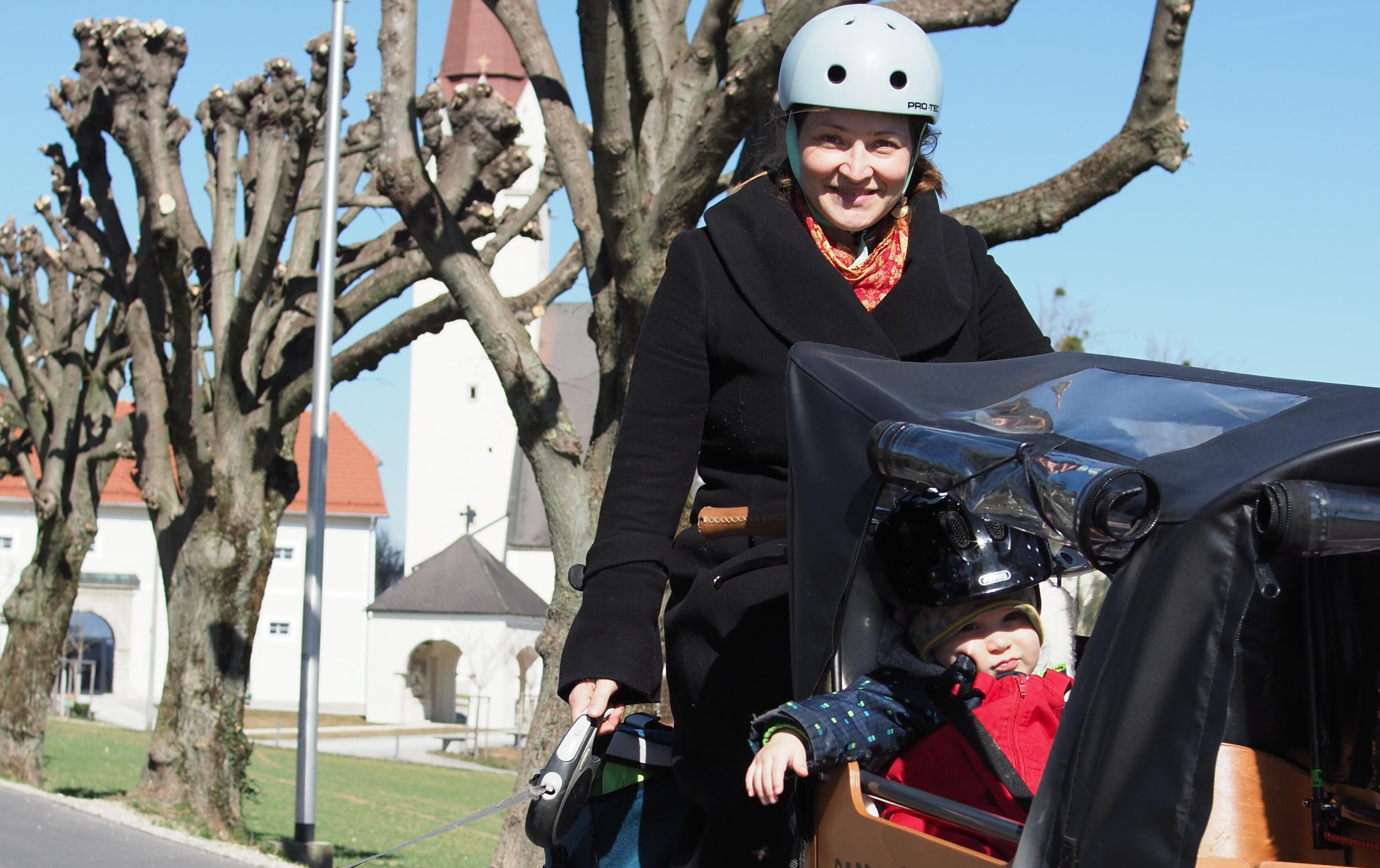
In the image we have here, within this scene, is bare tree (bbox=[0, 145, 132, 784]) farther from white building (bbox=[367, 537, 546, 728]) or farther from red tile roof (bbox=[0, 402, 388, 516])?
red tile roof (bbox=[0, 402, 388, 516])

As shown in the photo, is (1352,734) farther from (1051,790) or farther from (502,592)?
(502,592)

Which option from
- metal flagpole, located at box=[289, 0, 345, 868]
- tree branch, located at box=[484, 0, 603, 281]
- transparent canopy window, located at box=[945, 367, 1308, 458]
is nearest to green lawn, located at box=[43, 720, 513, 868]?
metal flagpole, located at box=[289, 0, 345, 868]

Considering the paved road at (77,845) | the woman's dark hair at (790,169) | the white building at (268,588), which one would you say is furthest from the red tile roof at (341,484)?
the woman's dark hair at (790,169)

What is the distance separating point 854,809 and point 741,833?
0.48 metres

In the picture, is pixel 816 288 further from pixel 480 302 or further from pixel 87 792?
pixel 87 792

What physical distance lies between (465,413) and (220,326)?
50222 mm

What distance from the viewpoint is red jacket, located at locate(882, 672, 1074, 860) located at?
2.50 m

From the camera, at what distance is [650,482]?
3146mm

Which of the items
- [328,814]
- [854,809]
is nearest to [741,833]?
[854,809]

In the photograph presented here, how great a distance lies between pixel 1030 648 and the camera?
2.82 m

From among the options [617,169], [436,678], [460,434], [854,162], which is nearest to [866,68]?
[854,162]

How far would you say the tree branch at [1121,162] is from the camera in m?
8.40

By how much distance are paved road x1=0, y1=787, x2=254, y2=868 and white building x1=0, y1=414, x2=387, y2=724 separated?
1958 inches

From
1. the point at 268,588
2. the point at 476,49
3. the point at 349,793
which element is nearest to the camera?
the point at 349,793
